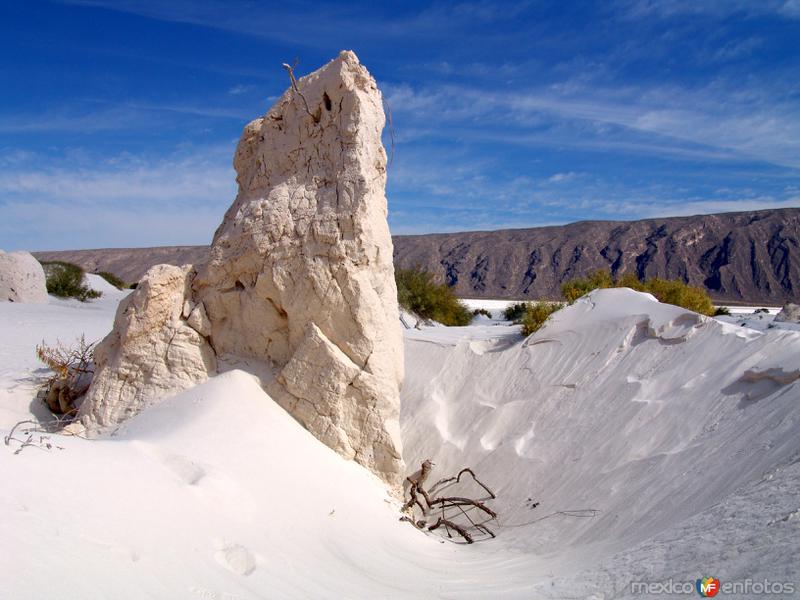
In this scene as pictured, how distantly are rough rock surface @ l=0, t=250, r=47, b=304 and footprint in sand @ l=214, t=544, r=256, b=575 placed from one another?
15958 millimetres

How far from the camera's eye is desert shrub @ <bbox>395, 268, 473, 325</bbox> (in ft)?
63.9

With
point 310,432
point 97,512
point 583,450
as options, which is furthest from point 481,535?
point 97,512

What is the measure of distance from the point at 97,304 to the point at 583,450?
65.4 feet

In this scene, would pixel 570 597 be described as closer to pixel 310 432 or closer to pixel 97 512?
pixel 97 512

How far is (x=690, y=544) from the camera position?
3201 millimetres

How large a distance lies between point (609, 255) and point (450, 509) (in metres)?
49.7

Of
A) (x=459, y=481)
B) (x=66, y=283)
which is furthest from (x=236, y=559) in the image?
(x=66, y=283)

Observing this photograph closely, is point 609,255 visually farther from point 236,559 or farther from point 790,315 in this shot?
point 236,559

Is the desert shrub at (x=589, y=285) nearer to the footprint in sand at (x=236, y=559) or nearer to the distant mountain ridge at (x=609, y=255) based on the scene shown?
the footprint in sand at (x=236, y=559)

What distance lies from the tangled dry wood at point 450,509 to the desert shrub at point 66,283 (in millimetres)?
19252

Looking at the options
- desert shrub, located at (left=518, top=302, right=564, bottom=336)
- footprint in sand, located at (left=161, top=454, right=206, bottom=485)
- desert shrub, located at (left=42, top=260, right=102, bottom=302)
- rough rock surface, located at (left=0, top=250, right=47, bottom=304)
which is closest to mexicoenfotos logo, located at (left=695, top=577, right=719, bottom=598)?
footprint in sand, located at (left=161, top=454, right=206, bottom=485)

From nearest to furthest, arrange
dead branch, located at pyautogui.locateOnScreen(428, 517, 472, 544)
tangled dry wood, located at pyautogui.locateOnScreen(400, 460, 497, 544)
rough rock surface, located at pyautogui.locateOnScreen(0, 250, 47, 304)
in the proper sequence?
dead branch, located at pyautogui.locateOnScreen(428, 517, 472, 544)
tangled dry wood, located at pyautogui.locateOnScreen(400, 460, 497, 544)
rough rock surface, located at pyautogui.locateOnScreen(0, 250, 47, 304)

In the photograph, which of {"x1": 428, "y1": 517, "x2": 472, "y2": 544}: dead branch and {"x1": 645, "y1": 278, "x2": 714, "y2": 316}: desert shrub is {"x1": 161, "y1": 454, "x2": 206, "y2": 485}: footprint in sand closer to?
{"x1": 428, "y1": 517, "x2": 472, "y2": 544}: dead branch

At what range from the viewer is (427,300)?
1962 centimetres
